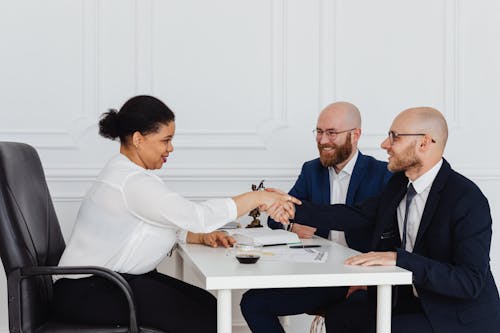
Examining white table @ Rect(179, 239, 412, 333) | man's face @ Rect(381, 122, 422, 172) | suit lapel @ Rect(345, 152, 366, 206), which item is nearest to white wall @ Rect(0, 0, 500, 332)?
suit lapel @ Rect(345, 152, 366, 206)

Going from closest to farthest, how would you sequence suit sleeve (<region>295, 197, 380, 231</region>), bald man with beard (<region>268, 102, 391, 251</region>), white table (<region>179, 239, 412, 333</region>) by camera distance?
white table (<region>179, 239, 412, 333</region>), suit sleeve (<region>295, 197, 380, 231</region>), bald man with beard (<region>268, 102, 391, 251</region>)

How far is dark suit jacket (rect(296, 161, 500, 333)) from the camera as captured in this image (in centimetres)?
235

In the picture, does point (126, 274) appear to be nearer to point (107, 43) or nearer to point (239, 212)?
point (239, 212)

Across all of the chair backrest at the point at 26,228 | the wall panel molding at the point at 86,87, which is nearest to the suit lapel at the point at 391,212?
the chair backrest at the point at 26,228

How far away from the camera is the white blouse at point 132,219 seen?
2.53 meters

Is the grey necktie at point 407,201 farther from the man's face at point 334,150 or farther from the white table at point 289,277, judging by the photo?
the man's face at point 334,150

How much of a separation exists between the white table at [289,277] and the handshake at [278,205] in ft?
1.40

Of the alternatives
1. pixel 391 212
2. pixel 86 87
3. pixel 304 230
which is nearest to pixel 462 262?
pixel 391 212

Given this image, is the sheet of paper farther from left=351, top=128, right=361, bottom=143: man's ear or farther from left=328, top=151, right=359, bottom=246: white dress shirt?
left=351, top=128, right=361, bottom=143: man's ear

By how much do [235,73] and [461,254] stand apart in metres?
2.17

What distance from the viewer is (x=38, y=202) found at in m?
2.75

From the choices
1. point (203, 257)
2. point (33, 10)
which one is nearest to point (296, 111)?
point (33, 10)

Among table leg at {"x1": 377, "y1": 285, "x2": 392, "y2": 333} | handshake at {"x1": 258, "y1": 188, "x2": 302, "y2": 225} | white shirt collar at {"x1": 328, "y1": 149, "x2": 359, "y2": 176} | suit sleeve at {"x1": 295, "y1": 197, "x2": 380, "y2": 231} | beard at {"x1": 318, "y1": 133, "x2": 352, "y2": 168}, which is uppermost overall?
beard at {"x1": 318, "y1": 133, "x2": 352, "y2": 168}

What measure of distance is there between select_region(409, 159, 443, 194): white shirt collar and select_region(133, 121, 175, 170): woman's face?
3.10ft
